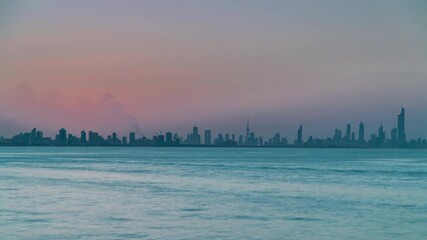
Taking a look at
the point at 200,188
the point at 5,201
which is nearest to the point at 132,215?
the point at 5,201

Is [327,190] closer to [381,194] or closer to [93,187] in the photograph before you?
[381,194]

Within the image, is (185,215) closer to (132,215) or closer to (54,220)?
(132,215)

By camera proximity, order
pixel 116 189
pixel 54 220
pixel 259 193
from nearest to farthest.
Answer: pixel 54 220
pixel 259 193
pixel 116 189

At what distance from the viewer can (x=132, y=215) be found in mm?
33906

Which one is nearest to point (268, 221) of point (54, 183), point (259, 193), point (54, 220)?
point (54, 220)

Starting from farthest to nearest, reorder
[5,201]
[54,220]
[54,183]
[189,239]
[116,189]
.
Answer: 1. [54,183]
2. [116,189]
3. [5,201]
4. [54,220]
5. [189,239]

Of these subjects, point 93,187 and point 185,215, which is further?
point 93,187

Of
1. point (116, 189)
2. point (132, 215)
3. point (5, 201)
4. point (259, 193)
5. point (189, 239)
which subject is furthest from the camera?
point (116, 189)

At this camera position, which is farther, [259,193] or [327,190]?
[327,190]

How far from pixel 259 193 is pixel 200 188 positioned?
6.44 m

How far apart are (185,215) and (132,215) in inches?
102

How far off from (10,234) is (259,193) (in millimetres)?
23286

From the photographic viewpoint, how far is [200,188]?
2083 inches

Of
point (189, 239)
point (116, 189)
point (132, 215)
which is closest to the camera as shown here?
point (189, 239)
